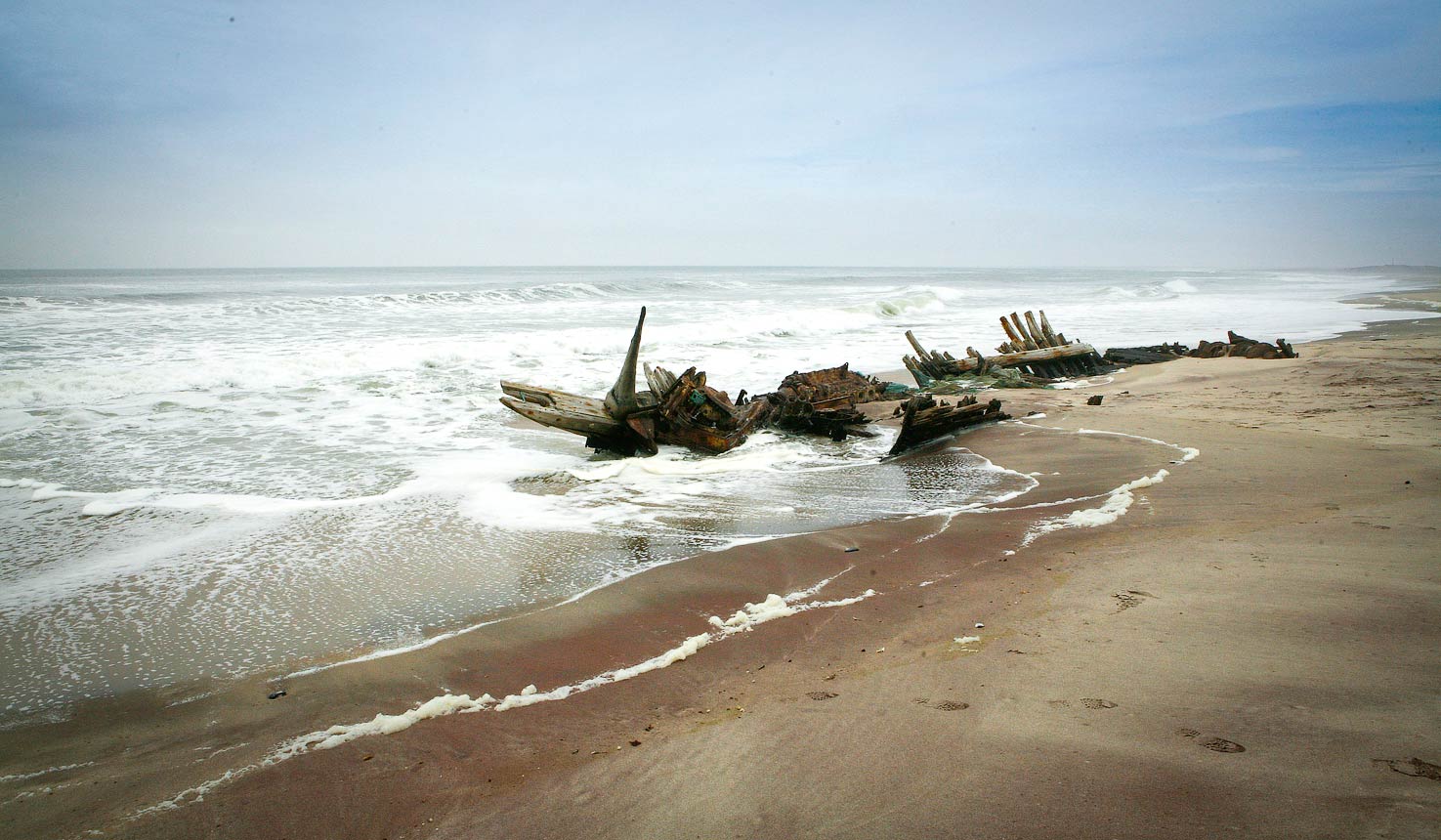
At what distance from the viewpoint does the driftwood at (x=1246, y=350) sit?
50.2 feet

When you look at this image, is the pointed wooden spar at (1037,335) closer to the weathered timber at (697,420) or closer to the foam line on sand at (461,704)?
the weathered timber at (697,420)

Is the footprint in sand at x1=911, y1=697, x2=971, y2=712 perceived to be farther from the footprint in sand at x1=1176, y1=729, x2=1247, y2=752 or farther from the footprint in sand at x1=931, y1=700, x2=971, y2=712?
the footprint in sand at x1=1176, y1=729, x2=1247, y2=752

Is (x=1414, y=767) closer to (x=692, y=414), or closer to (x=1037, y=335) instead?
(x=692, y=414)

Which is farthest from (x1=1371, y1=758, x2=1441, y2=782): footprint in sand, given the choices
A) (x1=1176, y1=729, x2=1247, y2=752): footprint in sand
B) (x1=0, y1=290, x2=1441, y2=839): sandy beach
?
(x1=1176, y1=729, x2=1247, y2=752): footprint in sand

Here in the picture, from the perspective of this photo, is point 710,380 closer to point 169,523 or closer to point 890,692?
point 169,523

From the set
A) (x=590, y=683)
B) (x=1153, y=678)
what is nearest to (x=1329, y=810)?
(x=1153, y=678)

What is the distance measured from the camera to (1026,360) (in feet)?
49.4

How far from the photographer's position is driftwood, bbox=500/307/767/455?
9.34m

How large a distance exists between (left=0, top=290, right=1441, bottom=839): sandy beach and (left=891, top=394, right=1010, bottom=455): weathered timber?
3.34 m

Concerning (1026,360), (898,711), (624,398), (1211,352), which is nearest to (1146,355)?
(1211,352)

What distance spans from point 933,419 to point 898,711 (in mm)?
6499

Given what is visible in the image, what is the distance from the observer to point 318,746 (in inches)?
130

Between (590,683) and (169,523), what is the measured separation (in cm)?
535

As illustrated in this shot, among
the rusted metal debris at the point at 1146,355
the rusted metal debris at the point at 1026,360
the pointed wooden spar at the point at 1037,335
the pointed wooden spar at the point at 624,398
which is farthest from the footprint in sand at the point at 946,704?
the rusted metal debris at the point at 1146,355
